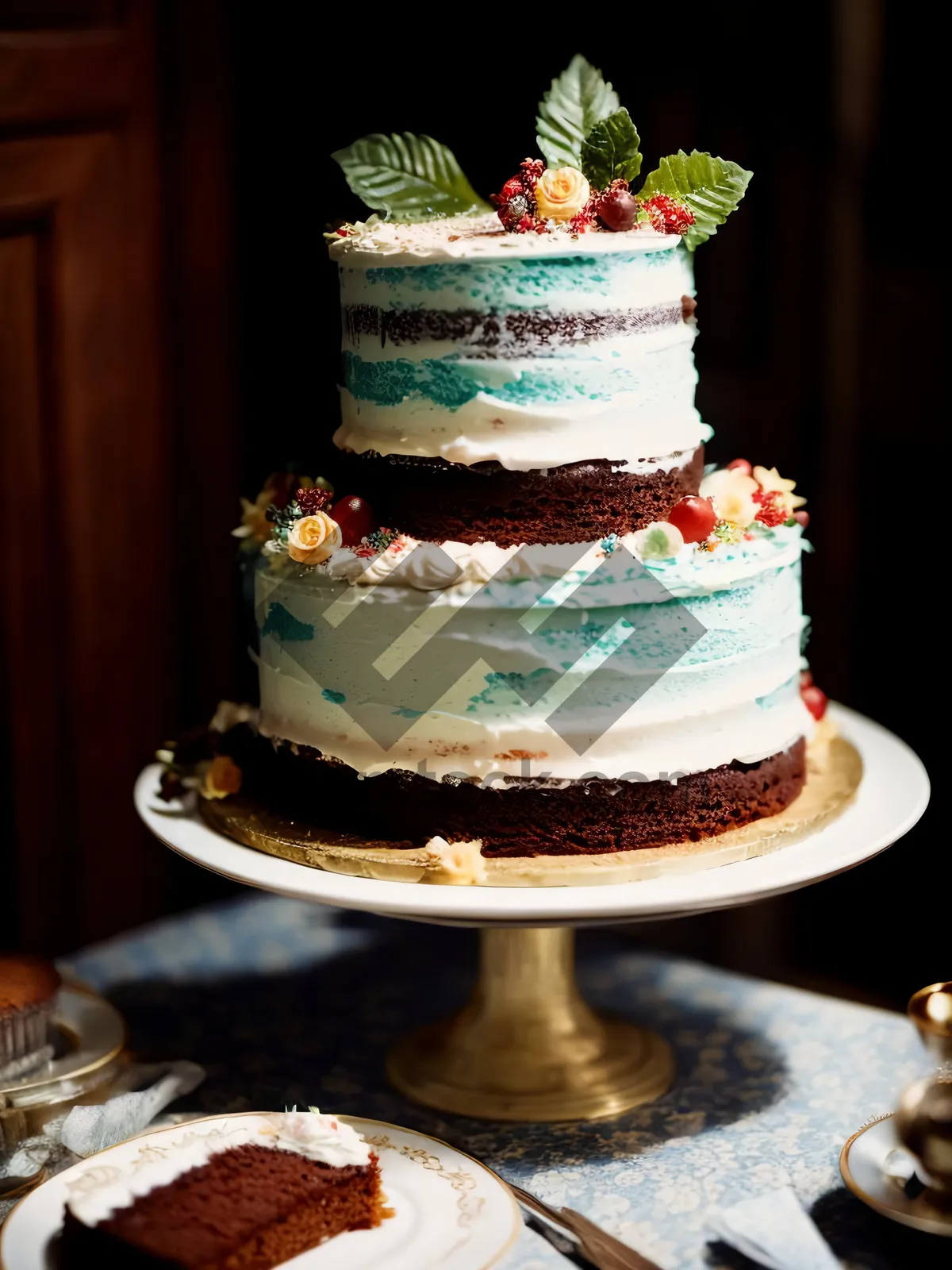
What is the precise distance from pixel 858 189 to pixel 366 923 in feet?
6.06

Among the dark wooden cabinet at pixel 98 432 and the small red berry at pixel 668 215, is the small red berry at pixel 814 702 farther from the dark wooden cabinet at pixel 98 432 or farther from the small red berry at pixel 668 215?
the dark wooden cabinet at pixel 98 432

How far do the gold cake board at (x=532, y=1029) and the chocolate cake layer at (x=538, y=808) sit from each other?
0.10 ft

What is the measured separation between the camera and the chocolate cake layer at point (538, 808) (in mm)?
2215

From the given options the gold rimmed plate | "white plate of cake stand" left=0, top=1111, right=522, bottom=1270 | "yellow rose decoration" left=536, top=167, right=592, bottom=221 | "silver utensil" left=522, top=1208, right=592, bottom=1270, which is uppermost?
"yellow rose decoration" left=536, top=167, right=592, bottom=221

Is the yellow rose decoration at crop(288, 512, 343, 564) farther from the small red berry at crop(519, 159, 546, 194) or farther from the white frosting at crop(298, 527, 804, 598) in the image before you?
the small red berry at crop(519, 159, 546, 194)

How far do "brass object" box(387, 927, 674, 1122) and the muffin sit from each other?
53 centimetres

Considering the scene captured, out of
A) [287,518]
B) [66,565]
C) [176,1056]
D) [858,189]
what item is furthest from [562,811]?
[858,189]

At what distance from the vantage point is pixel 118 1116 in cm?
227

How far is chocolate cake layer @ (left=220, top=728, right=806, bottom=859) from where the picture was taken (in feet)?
7.27

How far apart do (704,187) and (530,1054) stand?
1278 mm

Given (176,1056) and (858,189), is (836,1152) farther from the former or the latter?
(858,189)

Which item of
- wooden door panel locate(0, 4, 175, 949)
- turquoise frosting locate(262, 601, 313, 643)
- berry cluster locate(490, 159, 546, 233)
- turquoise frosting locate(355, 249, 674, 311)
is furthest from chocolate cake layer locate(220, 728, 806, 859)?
wooden door panel locate(0, 4, 175, 949)

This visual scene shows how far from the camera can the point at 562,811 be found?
2.22 metres

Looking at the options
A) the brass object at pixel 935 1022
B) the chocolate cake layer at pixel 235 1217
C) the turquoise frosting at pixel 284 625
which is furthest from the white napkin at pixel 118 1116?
the brass object at pixel 935 1022
